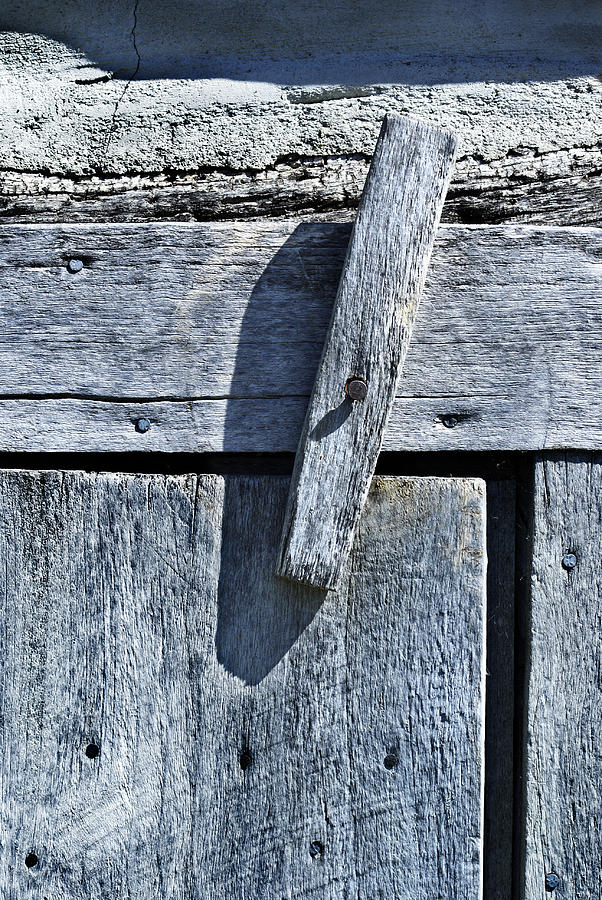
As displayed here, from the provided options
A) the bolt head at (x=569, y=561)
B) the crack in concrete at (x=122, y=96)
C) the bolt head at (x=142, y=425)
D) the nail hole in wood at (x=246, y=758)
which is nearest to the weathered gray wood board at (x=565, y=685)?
the bolt head at (x=569, y=561)

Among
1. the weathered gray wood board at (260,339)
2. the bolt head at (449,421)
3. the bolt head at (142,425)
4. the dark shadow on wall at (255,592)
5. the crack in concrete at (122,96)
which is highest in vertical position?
the crack in concrete at (122,96)

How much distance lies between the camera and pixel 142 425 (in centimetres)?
105

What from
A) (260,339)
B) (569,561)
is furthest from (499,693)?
(260,339)

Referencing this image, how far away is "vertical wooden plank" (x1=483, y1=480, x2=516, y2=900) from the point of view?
107cm

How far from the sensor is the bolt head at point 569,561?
1054mm

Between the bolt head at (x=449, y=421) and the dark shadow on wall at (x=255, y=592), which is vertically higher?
the bolt head at (x=449, y=421)

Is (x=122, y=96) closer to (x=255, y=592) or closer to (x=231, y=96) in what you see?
(x=231, y=96)

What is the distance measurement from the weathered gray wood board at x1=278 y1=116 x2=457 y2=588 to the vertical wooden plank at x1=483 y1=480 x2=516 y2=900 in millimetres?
261

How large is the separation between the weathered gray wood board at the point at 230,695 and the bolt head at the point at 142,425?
0.24 ft

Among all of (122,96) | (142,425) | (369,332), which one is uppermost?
(122,96)

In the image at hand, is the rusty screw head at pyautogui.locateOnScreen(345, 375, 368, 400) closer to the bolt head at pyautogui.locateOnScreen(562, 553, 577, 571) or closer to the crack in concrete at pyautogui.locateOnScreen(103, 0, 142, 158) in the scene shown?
the bolt head at pyautogui.locateOnScreen(562, 553, 577, 571)

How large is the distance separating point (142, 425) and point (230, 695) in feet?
1.31

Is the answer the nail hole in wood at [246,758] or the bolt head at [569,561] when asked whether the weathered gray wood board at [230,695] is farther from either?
the bolt head at [569,561]

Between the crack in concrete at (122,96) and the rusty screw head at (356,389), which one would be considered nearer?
the rusty screw head at (356,389)
